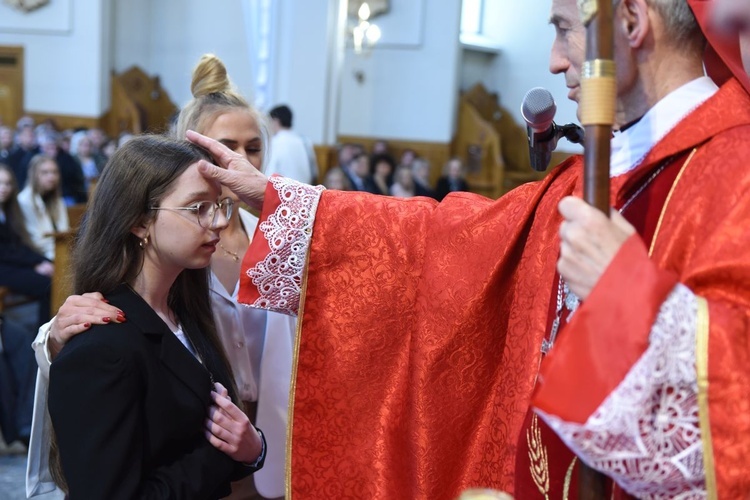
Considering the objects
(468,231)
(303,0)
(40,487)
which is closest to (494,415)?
(468,231)

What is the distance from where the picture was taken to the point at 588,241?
1.21m

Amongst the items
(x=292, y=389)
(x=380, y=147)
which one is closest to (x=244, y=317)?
(x=292, y=389)

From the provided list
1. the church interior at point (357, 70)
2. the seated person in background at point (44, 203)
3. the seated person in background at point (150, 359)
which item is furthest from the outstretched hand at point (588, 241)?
the church interior at point (357, 70)

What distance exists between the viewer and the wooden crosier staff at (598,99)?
4.03 feet

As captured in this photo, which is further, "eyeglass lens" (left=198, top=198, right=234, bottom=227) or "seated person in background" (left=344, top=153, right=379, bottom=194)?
"seated person in background" (left=344, top=153, right=379, bottom=194)

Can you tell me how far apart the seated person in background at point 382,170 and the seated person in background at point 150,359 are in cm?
846

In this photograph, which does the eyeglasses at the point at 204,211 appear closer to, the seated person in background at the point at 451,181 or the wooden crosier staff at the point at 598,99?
the wooden crosier staff at the point at 598,99

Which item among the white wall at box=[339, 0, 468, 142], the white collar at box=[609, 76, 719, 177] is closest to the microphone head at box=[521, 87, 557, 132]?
the white collar at box=[609, 76, 719, 177]

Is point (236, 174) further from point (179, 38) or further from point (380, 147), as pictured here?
point (179, 38)

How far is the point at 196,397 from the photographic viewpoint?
1735mm

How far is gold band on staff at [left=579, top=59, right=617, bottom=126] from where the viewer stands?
1229 mm

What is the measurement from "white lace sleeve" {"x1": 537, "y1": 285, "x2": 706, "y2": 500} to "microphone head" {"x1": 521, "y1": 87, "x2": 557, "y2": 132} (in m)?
0.61

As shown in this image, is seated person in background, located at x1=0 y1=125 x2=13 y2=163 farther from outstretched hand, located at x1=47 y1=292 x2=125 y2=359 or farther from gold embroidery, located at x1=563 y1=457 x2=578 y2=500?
gold embroidery, located at x1=563 y1=457 x2=578 y2=500

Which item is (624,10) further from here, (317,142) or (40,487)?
(317,142)
